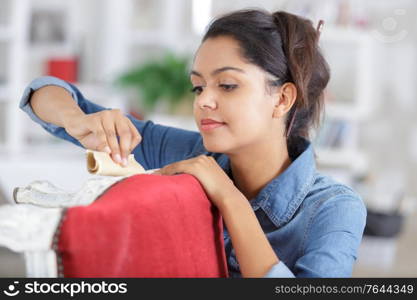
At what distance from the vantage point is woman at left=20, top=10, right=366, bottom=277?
1.30m

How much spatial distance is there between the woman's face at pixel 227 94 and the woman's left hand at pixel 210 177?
151mm

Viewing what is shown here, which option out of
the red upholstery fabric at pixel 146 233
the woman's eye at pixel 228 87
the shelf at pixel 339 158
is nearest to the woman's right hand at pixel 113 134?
the red upholstery fabric at pixel 146 233

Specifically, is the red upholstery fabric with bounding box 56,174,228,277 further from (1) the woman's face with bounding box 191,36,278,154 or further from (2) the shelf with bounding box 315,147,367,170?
(2) the shelf with bounding box 315,147,367,170

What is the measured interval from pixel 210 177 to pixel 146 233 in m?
0.31

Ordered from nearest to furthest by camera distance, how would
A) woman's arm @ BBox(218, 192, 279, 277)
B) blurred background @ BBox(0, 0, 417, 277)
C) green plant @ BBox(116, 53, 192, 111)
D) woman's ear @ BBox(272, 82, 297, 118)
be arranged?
woman's arm @ BBox(218, 192, 279, 277), woman's ear @ BBox(272, 82, 297, 118), blurred background @ BBox(0, 0, 417, 277), green plant @ BBox(116, 53, 192, 111)

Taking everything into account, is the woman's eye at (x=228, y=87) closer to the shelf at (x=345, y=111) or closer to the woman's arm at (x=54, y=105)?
the woman's arm at (x=54, y=105)

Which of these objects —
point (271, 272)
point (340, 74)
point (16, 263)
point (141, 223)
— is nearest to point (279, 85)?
point (271, 272)

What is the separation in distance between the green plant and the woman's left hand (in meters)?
3.62

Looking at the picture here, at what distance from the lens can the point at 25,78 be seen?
5.38 metres

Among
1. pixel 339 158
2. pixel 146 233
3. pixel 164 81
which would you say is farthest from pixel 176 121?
pixel 146 233

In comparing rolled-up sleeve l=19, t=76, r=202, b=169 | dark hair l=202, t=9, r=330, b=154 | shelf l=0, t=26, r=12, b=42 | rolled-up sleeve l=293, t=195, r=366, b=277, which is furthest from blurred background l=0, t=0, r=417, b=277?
rolled-up sleeve l=293, t=195, r=366, b=277

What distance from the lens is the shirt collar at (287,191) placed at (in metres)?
1.50

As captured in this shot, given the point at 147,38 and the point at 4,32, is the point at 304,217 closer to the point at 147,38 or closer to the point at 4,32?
the point at 4,32

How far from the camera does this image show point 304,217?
145 centimetres
